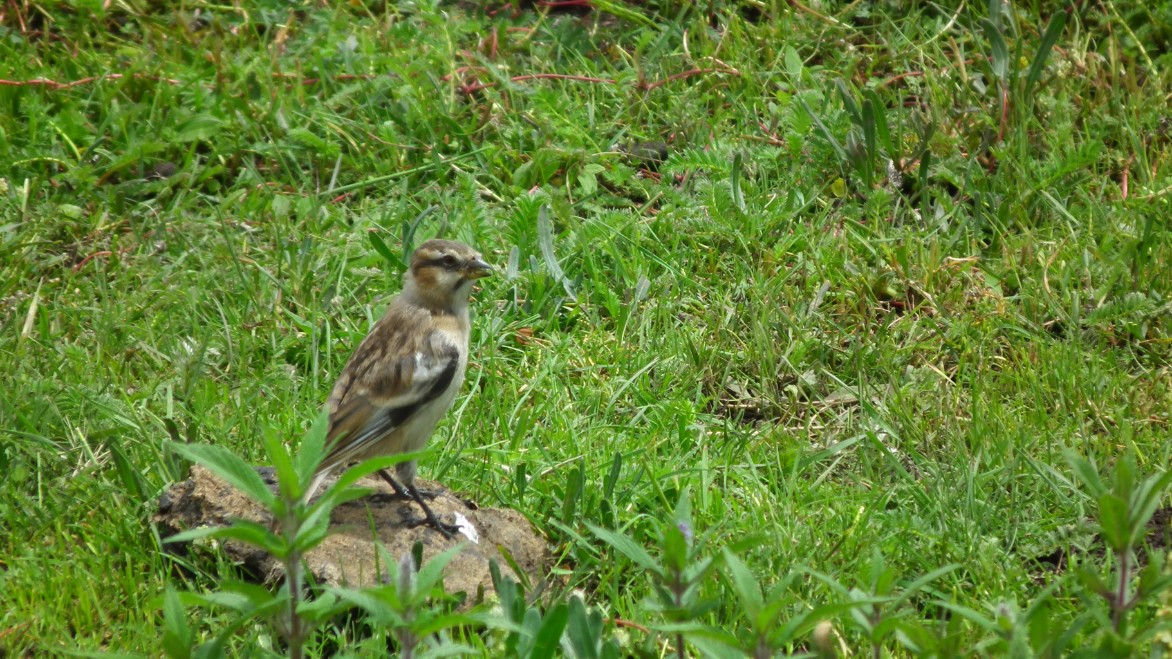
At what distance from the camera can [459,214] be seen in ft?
23.2

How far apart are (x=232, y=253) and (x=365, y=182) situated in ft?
3.65

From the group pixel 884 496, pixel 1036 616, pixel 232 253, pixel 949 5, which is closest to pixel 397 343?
pixel 232 253

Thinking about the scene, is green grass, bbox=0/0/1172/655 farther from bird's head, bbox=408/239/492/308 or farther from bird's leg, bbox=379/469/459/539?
bird's head, bbox=408/239/492/308

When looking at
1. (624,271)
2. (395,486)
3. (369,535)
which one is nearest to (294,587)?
(369,535)

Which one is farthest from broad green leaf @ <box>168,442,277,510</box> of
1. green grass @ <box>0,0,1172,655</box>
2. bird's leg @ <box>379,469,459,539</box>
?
bird's leg @ <box>379,469,459,539</box>

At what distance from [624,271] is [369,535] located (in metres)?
2.25

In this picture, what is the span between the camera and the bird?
5.14 metres

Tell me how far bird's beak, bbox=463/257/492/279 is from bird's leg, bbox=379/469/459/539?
3.27ft

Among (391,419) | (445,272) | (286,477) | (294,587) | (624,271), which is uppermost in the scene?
(286,477)

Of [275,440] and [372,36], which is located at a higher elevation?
[275,440]

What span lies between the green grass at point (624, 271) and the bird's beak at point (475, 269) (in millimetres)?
538

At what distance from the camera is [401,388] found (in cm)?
522

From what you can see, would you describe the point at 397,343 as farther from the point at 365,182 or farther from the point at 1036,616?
the point at 1036,616

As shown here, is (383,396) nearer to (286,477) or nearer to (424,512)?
(424,512)
